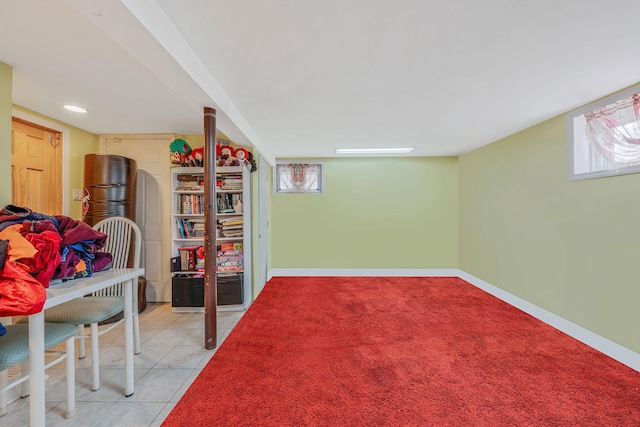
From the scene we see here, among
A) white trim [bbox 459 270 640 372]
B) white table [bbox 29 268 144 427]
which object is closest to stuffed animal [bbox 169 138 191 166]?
white table [bbox 29 268 144 427]

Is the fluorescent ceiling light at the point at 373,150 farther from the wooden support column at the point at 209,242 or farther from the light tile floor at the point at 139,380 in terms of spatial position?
the light tile floor at the point at 139,380

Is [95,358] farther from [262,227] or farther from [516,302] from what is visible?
[516,302]

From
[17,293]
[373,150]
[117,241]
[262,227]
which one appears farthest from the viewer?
[373,150]

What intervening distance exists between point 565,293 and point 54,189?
5920mm

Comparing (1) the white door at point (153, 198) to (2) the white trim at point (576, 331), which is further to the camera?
(1) the white door at point (153, 198)

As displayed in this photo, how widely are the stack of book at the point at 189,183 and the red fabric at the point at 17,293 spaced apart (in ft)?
8.04

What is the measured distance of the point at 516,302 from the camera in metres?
3.56

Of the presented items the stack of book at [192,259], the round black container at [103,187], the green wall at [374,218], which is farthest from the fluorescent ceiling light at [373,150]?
the round black container at [103,187]

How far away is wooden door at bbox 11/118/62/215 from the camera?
268 cm

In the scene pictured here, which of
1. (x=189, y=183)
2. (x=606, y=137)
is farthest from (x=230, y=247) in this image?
(x=606, y=137)

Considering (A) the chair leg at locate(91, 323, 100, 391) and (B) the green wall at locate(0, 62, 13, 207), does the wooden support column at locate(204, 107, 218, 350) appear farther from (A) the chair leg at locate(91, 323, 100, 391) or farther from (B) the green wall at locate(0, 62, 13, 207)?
(B) the green wall at locate(0, 62, 13, 207)

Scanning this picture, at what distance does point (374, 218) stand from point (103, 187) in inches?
163

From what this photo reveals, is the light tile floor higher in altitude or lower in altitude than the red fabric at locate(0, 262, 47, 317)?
lower

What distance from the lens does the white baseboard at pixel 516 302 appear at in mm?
2332
